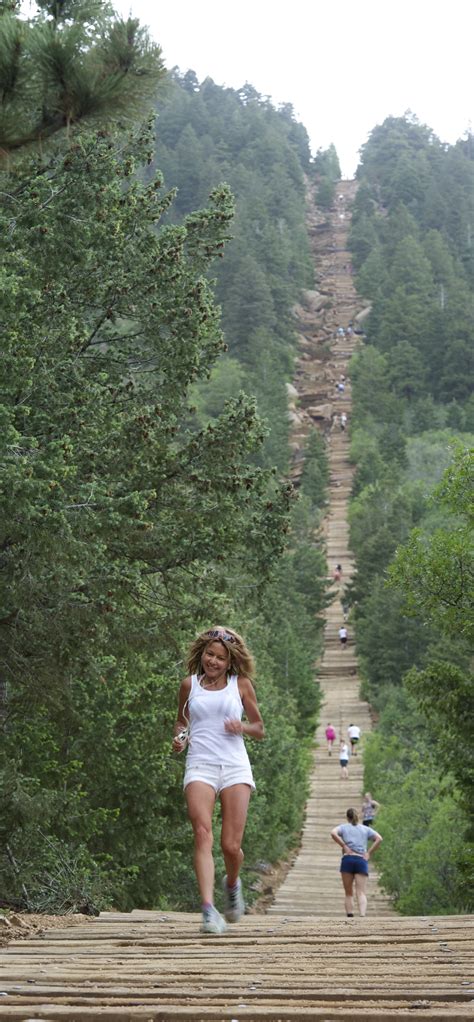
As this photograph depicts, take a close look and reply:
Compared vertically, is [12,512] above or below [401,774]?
above

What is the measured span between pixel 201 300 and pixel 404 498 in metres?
50.2

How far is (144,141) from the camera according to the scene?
15.3 m

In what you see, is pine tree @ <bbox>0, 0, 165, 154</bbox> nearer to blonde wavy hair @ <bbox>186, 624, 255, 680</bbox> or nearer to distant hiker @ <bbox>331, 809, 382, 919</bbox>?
blonde wavy hair @ <bbox>186, 624, 255, 680</bbox>

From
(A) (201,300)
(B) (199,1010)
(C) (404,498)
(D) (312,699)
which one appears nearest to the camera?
(B) (199,1010)

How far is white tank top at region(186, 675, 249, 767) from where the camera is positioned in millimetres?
6930

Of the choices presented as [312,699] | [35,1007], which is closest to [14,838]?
[35,1007]

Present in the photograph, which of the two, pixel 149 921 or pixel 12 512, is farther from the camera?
pixel 12 512

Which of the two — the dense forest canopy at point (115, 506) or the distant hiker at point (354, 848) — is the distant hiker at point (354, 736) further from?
the distant hiker at point (354, 848)

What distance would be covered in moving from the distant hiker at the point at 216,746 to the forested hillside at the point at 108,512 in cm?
307

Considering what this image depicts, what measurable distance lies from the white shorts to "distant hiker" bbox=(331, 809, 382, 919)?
607 cm

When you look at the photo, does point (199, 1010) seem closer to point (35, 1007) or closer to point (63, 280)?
point (35, 1007)

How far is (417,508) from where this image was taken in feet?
226

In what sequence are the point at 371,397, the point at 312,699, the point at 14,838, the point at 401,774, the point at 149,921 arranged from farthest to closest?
the point at 371,397 < the point at 312,699 < the point at 401,774 < the point at 14,838 < the point at 149,921

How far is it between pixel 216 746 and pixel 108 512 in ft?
17.8
